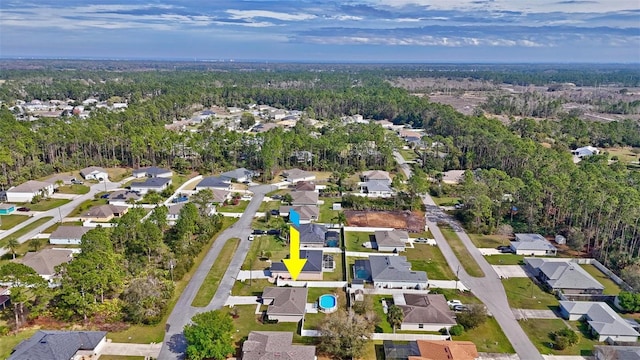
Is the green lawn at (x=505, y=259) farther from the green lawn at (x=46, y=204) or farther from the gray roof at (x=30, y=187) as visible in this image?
the gray roof at (x=30, y=187)

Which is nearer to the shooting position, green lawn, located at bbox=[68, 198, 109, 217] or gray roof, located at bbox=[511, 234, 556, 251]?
gray roof, located at bbox=[511, 234, 556, 251]

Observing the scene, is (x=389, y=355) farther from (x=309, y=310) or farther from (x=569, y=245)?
(x=569, y=245)

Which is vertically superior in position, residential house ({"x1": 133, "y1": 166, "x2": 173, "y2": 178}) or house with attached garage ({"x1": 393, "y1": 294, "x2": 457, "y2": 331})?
residential house ({"x1": 133, "y1": 166, "x2": 173, "y2": 178})

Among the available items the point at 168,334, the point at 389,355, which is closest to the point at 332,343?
the point at 389,355

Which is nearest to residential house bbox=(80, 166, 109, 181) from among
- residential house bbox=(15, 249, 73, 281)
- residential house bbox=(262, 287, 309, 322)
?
residential house bbox=(15, 249, 73, 281)

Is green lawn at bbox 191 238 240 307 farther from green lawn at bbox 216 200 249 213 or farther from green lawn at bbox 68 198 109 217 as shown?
green lawn at bbox 68 198 109 217

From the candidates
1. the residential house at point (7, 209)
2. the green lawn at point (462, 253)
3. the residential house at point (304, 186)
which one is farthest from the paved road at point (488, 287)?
the residential house at point (7, 209)

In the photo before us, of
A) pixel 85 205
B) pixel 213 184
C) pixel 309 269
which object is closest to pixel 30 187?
pixel 85 205
